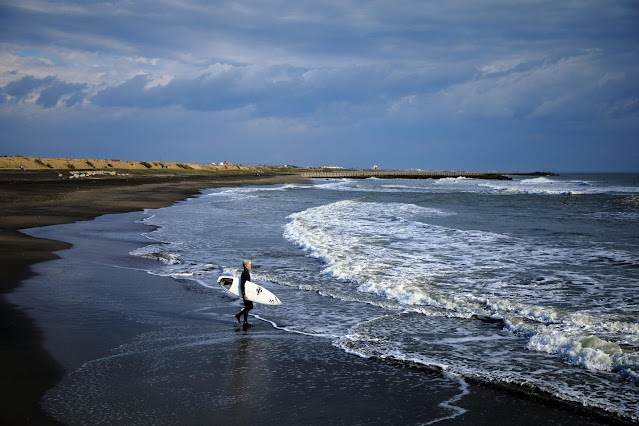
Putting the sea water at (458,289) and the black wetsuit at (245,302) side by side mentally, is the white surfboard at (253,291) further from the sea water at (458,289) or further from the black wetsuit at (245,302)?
the sea water at (458,289)

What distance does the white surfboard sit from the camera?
10594 millimetres

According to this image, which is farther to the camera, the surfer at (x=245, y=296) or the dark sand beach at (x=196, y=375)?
the surfer at (x=245, y=296)

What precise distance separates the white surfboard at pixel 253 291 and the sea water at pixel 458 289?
0.36 metres

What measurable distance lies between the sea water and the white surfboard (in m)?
0.36

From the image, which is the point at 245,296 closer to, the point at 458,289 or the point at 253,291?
the point at 253,291

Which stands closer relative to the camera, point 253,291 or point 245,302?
point 245,302

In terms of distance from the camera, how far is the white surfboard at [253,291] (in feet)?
34.8

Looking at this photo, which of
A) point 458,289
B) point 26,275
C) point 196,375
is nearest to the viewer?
point 196,375

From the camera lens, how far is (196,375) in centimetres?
742

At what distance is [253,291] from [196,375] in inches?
133

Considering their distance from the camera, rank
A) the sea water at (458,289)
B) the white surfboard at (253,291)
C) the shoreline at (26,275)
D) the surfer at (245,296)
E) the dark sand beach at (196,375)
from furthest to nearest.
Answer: the white surfboard at (253,291), the surfer at (245,296), the sea water at (458,289), the shoreline at (26,275), the dark sand beach at (196,375)

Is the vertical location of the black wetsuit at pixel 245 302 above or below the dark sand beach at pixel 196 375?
above

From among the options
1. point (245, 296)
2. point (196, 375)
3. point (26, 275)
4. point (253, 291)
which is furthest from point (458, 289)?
point (26, 275)

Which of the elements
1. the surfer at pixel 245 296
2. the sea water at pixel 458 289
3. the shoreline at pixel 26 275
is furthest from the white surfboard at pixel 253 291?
the shoreline at pixel 26 275
